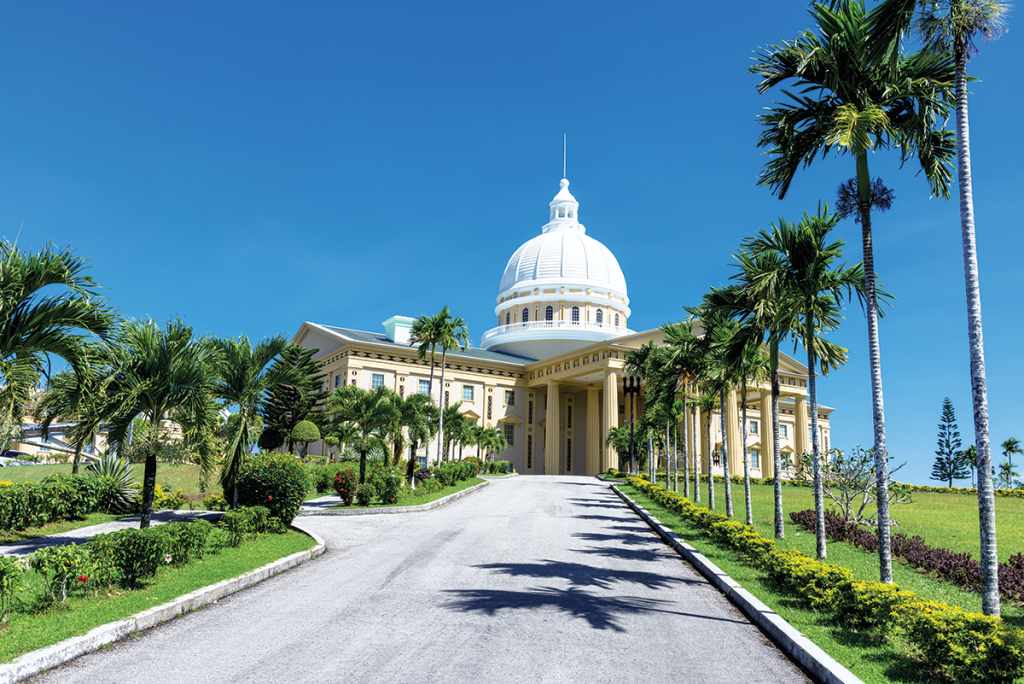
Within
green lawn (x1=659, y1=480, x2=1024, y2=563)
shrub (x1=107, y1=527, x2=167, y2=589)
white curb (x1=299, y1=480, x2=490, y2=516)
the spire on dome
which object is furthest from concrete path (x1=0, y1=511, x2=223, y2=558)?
the spire on dome

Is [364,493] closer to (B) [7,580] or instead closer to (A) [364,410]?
(A) [364,410]

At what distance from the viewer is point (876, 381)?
11.9m

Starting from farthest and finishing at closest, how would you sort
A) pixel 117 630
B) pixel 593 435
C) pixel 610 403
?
pixel 593 435 < pixel 610 403 < pixel 117 630

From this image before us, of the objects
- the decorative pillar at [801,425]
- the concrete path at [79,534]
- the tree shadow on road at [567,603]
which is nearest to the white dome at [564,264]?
the decorative pillar at [801,425]

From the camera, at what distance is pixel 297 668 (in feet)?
22.4

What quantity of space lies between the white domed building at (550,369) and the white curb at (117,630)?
42204 mm

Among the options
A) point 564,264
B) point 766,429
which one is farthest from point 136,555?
point 564,264

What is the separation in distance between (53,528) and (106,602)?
1076 centimetres

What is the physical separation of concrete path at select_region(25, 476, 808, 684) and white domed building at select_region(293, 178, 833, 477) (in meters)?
39.5

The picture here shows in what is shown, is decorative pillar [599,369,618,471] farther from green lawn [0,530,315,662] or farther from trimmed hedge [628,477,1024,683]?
green lawn [0,530,315,662]

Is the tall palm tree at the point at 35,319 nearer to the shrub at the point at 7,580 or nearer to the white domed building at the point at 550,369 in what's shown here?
the shrub at the point at 7,580

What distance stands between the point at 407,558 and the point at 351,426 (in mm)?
17928

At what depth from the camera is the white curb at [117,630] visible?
644cm

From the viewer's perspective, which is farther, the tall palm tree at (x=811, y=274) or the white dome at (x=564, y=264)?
the white dome at (x=564, y=264)
